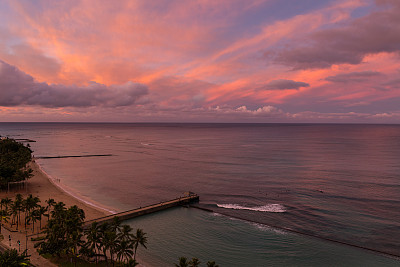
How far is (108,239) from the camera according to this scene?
148 feet

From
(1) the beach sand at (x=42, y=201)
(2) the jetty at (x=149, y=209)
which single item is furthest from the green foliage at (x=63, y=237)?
(2) the jetty at (x=149, y=209)

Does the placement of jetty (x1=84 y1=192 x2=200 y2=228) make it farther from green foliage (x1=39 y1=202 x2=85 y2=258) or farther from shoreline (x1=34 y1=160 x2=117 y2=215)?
green foliage (x1=39 y1=202 x2=85 y2=258)

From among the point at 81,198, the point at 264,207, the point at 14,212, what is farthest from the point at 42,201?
the point at 264,207

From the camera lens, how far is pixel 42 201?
3278 inches

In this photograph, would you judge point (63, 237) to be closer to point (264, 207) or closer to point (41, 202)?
point (41, 202)

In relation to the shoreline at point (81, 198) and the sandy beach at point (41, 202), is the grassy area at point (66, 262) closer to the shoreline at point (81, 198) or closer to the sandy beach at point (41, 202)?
the sandy beach at point (41, 202)

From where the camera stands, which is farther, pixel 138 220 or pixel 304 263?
pixel 138 220

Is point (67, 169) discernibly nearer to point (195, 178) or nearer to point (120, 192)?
point (120, 192)

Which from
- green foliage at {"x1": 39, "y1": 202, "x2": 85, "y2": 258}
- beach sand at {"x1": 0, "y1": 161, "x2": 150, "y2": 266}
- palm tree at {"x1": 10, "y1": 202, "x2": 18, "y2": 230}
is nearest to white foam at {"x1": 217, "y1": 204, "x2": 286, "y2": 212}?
beach sand at {"x1": 0, "y1": 161, "x2": 150, "y2": 266}

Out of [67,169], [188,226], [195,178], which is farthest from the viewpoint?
[67,169]

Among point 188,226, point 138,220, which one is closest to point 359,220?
point 188,226

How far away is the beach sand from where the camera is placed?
49781 millimetres

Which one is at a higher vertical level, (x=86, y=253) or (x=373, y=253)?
(x=86, y=253)

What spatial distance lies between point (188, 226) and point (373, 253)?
44.1 meters
